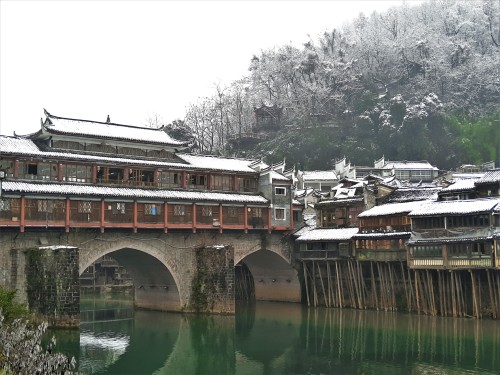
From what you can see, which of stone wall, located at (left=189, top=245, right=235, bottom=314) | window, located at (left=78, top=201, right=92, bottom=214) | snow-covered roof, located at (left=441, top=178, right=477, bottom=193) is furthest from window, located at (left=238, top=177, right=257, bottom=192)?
snow-covered roof, located at (left=441, top=178, right=477, bottom=193)

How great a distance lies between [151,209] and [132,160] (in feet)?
15.4

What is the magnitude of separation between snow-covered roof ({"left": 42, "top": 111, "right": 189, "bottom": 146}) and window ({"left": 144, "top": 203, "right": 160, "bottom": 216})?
620 centimetres

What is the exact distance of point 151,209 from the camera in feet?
164

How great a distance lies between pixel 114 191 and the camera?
48250 mm

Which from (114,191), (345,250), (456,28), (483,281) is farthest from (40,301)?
(456,28)

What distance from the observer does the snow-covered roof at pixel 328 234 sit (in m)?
56.5

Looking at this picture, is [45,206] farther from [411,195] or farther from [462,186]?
[462,186]

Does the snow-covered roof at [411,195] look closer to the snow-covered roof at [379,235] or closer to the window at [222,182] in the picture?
the snow-covered roof at [379,235]

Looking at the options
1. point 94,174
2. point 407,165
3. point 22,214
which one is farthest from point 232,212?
point 407,165

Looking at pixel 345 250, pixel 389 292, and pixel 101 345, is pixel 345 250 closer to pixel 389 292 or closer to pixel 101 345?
pixel 389 292

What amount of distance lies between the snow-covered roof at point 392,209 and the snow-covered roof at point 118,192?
9.79 metres

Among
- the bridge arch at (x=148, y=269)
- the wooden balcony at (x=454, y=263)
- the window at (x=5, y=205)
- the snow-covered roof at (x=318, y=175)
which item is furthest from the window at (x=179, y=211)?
the snow-covered roof at (x=318, y=175)

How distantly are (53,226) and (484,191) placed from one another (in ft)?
106

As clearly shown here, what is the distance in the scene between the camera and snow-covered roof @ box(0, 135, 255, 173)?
150 ft
